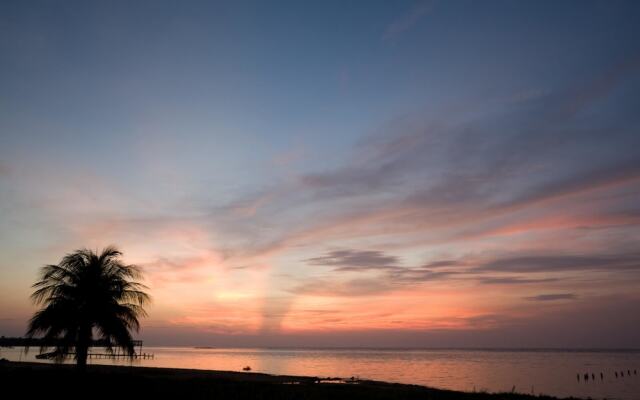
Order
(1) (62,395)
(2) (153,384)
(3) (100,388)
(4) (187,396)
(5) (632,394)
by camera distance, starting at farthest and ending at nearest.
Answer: (5) (632,394)
(2) (153,384)
(4) (187,396)
(3) (100,388)
(1) (62,395)

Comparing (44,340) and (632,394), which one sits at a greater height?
(44,340)

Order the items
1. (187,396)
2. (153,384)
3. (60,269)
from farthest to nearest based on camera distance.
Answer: (60,269) < (153,384) < (187,396)

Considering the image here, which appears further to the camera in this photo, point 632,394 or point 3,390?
point 632,394

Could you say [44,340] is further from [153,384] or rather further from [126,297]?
[153,384]

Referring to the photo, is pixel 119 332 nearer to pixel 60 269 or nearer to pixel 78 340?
pixel 78 340

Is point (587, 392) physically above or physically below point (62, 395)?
below

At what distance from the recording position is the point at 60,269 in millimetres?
28859

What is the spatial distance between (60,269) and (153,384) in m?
9.16

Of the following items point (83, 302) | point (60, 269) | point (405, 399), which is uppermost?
point (60, 269)

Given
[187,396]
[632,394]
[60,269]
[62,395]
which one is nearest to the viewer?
[62,395]

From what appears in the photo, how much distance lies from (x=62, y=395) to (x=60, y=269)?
10635 mm

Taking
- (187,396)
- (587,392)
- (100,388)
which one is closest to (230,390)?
(187,396)

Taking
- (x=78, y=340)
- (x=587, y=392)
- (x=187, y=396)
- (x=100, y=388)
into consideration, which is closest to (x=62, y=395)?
(x=100, y=388)

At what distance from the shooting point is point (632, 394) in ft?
220
